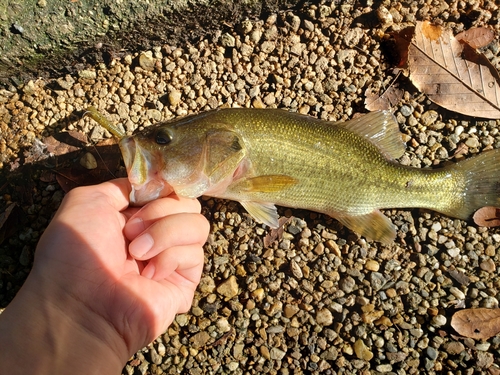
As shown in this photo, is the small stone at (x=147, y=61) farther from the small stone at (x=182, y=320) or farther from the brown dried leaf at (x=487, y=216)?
the brown dried leaf at (x=487, y=216)

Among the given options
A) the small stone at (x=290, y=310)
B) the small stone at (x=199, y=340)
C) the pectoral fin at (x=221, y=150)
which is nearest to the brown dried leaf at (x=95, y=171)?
the pectoral fin at (x=221, y=150)

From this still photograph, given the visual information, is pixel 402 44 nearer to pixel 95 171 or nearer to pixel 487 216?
pixel 487 216

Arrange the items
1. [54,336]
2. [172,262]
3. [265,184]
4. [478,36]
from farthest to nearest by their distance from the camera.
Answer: [478,36]
[265,184]
[172,262]
[54,336]

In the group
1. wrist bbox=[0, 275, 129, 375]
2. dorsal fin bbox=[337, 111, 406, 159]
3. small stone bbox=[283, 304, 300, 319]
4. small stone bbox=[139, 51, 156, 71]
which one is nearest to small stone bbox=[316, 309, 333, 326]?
small stone bbox=[283, 304, 300, 319]

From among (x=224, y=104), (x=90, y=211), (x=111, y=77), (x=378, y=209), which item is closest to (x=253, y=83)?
(x=224, y=104)

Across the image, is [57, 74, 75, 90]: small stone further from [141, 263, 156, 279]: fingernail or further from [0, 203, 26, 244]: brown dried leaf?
[141, 263, 156, 279]: fingernail

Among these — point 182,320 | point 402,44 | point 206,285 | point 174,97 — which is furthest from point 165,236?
point 402,44
